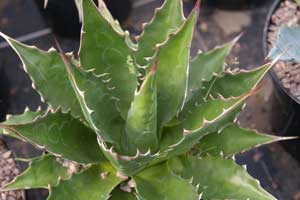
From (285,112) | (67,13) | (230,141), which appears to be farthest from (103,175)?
(67,13)

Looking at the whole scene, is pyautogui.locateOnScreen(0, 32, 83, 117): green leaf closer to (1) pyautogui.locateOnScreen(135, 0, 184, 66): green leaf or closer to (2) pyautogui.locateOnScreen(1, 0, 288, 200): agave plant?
(2) pyautogui.locateOnScreen(1, 0, 288, 200): agave plant

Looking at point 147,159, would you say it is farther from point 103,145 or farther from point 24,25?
point 24,25

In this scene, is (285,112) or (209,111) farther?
(285,112)

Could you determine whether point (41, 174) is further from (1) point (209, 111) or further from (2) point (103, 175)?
(1) point (209, 111)

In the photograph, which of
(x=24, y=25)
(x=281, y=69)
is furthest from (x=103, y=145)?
(x=24, y=25)

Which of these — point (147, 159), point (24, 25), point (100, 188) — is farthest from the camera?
point (24, 25)

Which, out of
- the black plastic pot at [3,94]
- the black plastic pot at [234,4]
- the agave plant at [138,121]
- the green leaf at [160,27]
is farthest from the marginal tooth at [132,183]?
the black plastic pot at [234,4]
